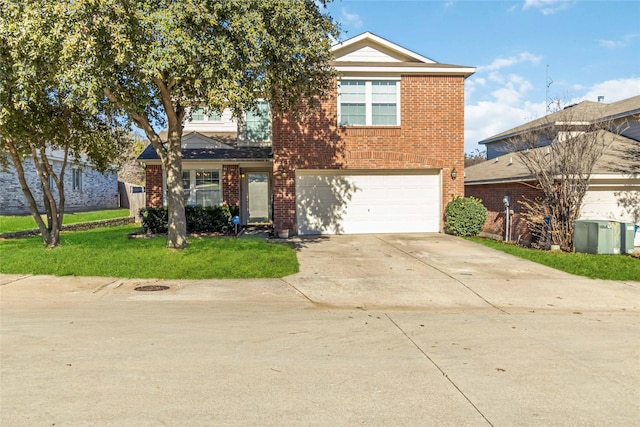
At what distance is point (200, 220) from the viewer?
15992 millimetres

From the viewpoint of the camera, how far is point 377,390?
12.8 ft

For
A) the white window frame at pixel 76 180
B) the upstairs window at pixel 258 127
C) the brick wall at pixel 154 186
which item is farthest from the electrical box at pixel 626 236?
the white window frame at pixel 76 180

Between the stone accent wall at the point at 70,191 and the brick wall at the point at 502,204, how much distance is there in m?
15.7

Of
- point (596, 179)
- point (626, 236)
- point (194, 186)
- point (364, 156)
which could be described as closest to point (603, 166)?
point (596, 179)

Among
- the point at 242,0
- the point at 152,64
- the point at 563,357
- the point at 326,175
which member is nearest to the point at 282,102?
the point at 242,0

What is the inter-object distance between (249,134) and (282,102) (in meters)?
7.18

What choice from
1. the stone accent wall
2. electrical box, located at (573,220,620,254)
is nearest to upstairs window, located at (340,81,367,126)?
electrical box, located at (573,220,620,254)

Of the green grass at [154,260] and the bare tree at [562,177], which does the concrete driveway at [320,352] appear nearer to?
the green grass at [154,260]

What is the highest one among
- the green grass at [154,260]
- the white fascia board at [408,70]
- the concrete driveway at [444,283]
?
the white fascia board at [408,70]

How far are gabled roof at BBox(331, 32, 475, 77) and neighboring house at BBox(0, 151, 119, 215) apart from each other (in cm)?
1117

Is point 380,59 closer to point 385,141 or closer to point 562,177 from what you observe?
point 385,141

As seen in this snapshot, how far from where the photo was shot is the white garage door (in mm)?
16250

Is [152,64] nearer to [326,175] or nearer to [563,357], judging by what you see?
[563,357]

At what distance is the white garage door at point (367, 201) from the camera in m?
16.2
